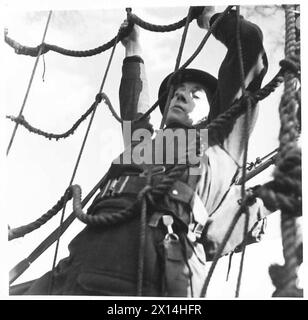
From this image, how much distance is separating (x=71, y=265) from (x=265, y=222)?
34 cm

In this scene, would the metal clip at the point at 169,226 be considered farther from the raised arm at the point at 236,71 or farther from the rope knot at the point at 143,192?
the raised arm at the point at 236,71

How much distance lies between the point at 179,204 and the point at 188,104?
212mm

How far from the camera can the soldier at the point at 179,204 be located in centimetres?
92

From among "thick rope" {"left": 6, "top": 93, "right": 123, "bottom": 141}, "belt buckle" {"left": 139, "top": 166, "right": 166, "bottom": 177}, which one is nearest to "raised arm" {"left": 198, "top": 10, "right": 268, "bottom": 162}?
"belt buckle" {"left": 139, "top": 166, "right": 166, "bottom": 177}

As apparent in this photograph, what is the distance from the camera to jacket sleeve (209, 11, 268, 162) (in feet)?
3.40

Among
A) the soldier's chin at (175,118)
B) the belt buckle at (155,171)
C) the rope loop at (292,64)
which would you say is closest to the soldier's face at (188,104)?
the soldier's chin at (175,118)

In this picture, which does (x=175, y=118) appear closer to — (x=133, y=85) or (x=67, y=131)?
(x=133, y=85)

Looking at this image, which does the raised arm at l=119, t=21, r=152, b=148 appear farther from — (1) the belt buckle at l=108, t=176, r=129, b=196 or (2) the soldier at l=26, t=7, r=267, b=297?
(1) the belt buckle at l=108, t=176, r=129, b=196

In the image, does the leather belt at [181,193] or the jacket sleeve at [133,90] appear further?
the jacket sleeve at [133,90]

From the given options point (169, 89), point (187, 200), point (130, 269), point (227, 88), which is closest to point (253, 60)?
point (227, 88)

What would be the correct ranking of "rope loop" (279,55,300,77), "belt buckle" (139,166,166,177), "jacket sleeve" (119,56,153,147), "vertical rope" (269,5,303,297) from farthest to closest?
"jacket sleeve" (119,56,153,147) < "belt buckle" (139,166,166,177) < "rope loop" (279,55,300,77) < "vertical rope" (269,5,303,297)

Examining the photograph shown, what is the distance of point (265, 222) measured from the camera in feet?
3.44

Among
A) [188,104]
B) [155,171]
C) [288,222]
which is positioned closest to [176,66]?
[188,104]
